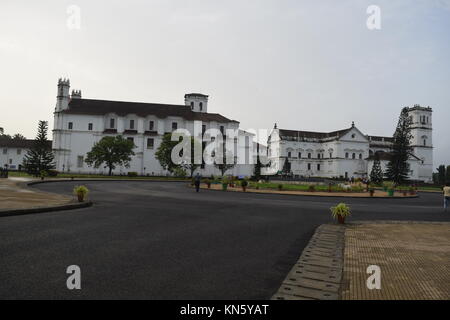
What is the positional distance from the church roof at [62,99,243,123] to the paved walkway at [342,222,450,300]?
66.8 metres

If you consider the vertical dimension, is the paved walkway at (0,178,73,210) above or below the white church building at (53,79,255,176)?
below

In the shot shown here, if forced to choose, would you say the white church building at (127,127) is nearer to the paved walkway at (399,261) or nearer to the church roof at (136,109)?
the church roof at (136,109)

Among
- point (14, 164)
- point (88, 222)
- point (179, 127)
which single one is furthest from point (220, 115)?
point (88, 222)

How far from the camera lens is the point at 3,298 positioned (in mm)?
3975

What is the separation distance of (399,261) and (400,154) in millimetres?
63986

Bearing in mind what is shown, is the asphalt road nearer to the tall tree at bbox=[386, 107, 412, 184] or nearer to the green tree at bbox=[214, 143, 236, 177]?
the green tree at bbox=[214, 143, 236, 177]

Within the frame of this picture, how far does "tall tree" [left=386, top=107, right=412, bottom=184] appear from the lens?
62.1m

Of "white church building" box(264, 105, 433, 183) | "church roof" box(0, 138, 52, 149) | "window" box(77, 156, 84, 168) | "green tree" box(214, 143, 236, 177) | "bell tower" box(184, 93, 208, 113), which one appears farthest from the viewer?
"white church building" box(264, 105, 433, 183)

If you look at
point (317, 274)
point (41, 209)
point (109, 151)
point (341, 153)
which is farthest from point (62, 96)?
point (317, 274)

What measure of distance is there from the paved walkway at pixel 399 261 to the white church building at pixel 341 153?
240 ft

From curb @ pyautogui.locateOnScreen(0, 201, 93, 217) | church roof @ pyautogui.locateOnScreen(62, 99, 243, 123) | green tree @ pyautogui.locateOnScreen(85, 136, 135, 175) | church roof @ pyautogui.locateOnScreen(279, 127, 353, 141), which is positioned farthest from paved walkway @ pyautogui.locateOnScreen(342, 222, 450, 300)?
church roof @ pyautogui.locateOnScreen(279, 127, 353, 141)

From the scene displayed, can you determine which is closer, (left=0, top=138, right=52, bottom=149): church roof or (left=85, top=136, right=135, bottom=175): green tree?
(left=85, top=136, right=135, bottom=175): green tree

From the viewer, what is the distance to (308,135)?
92.9m
